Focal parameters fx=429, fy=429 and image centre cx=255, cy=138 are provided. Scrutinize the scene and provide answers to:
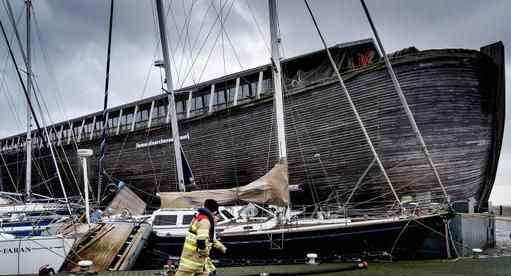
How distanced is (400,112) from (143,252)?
12218 mm

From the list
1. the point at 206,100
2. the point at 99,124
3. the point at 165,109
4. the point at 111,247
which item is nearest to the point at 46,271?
the point at 111,247

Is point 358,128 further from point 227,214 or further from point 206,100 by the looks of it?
point 206,100

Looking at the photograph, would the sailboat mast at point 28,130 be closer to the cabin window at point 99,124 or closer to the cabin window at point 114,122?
the cabin window at point 114,122

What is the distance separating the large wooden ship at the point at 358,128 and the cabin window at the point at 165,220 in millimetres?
3466

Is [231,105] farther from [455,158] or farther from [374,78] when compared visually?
[455,158]

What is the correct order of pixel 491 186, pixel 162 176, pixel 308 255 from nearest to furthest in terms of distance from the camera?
pixel 308 255
pixel 491 186
pixel 162 176

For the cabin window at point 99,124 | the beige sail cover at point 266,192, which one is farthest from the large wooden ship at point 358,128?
the cabin window at point 99,124

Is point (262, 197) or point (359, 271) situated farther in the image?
point (262, 197)

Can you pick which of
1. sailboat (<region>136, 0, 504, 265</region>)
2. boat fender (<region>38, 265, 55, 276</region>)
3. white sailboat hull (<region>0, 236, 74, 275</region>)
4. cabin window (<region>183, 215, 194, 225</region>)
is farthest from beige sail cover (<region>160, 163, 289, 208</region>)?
boat fender (<region>38, 265, 55, 276</region>)

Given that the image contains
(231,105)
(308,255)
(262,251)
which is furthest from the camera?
(231,105)

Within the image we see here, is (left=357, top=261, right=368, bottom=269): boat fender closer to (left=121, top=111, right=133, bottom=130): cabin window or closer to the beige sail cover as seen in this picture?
the beige sail cover

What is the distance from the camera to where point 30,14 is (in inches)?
1131

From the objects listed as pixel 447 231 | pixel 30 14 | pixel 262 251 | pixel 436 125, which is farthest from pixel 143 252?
pixel 30 14

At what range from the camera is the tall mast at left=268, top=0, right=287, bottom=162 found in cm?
1451
